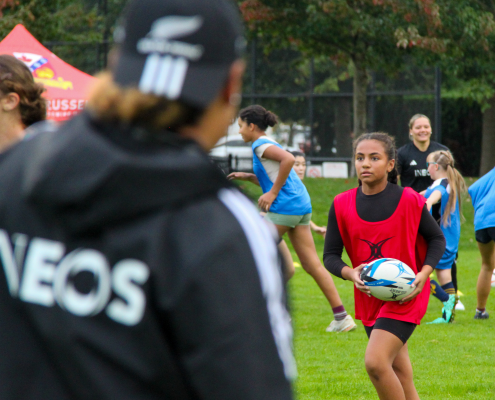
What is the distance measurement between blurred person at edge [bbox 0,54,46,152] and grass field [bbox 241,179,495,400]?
178 cm

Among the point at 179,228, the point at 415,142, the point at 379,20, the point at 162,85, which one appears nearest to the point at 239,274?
the point at 179,228

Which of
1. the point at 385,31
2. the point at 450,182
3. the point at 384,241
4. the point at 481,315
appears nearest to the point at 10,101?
the point at 384,241

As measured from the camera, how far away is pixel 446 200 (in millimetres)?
8766

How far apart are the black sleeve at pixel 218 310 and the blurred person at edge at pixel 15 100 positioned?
1.99 m

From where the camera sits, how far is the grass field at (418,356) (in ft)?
18.0

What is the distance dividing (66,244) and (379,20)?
18.3 meters

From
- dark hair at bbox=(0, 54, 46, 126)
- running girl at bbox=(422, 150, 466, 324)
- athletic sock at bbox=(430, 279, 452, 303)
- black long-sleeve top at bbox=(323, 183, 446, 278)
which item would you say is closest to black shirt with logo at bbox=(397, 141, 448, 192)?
running girl at bbox=(422, 150, 466, 324)

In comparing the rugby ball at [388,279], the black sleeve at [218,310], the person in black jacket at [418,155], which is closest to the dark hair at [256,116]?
the person in black jacket at [418,155]

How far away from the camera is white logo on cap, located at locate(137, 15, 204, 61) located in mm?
1273

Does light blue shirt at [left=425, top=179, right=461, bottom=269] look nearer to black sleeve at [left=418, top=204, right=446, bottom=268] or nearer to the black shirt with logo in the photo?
the black shirt with logo

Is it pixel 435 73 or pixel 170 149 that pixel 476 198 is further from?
pixel 435 73

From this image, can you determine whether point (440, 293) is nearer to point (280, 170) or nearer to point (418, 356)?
point (418, 356)

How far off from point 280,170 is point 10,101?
488 centimetres

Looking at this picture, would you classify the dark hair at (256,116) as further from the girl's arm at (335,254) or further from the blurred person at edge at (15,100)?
the blurred person at edge at (15,100)
